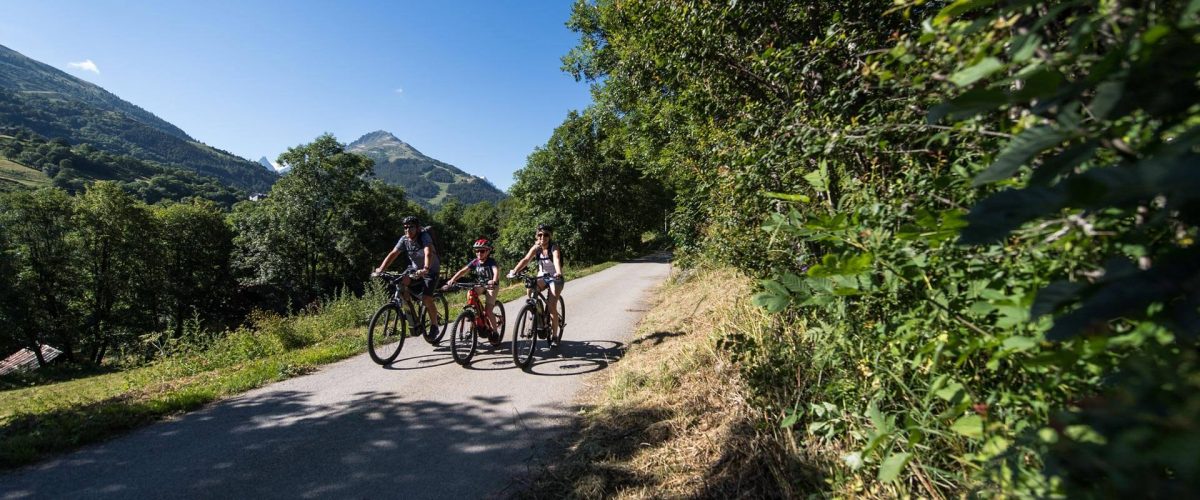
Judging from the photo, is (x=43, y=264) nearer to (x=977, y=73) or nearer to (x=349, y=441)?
(x=349, y=441)

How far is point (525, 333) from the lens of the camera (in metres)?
6.86

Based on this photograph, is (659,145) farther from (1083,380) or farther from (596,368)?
(1083,380)

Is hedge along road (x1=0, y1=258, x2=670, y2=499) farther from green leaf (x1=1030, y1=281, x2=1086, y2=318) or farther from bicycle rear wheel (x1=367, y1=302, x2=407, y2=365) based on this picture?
green leaf (x1=1030, y1=281, x2=1086, y2=318)

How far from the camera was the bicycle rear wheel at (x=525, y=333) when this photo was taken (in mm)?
6047

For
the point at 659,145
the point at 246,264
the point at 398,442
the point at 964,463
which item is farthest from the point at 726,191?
the point at 246,264

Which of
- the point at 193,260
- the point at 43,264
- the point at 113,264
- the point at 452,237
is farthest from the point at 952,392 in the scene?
the point at 452,237

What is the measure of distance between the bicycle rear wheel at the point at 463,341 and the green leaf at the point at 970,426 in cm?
550

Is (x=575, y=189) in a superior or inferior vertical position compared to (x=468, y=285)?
superior

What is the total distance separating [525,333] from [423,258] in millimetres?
2019

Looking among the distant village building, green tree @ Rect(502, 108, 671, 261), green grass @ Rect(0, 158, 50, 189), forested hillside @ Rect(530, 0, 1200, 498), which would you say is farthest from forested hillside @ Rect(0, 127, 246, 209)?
forested hillside @ Rect(530, 0, 1200, 498)

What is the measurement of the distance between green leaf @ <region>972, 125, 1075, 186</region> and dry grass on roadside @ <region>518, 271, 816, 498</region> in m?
2.15

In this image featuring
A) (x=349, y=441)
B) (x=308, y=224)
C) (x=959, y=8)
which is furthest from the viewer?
(x=308, y=224)

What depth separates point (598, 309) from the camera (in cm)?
1055

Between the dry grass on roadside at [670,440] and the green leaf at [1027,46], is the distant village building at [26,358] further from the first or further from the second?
the green leaf at [1027,46]
